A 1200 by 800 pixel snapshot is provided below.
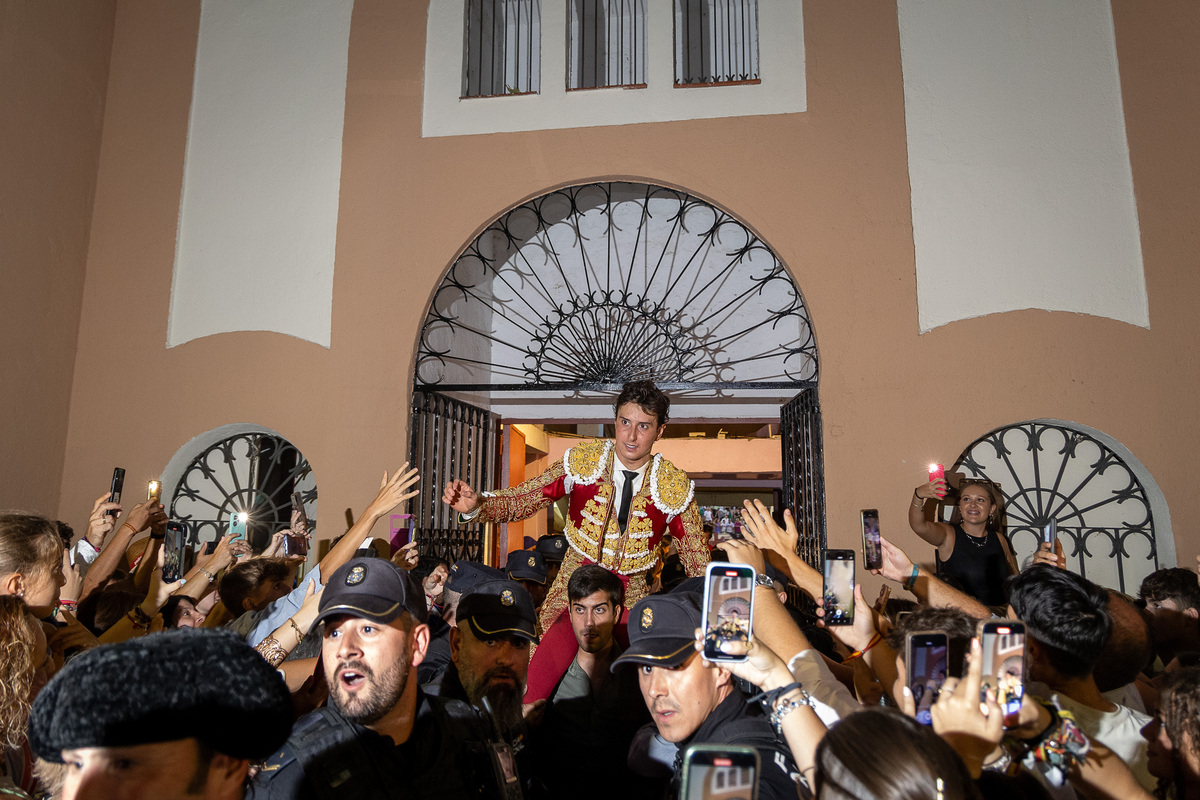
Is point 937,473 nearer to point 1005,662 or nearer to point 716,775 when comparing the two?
point 1005,662

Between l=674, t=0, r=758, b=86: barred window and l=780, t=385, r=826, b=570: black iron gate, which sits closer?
l=780, t=385, r=826, b=570: black iron gate

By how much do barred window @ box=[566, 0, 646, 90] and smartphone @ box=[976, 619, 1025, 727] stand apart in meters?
5.78

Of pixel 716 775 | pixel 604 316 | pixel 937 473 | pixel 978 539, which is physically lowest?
pixel 716 775

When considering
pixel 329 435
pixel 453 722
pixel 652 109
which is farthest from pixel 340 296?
pixel 453 722

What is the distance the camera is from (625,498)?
461 cm

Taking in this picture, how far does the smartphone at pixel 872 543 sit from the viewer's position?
3.14 m

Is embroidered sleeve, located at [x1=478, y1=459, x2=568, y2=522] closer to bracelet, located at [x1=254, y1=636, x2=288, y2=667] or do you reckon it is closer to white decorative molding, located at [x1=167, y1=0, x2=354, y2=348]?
bracelet, located at [x1=254, y1=636, x2=288, y2=667]

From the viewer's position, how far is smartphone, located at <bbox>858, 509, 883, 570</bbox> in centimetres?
314

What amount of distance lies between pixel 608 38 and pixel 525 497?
4301 mm

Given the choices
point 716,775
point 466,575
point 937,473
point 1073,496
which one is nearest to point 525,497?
point 466,575

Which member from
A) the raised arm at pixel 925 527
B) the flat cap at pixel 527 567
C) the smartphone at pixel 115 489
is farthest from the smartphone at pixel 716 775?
the raised arm at pixel 925 527

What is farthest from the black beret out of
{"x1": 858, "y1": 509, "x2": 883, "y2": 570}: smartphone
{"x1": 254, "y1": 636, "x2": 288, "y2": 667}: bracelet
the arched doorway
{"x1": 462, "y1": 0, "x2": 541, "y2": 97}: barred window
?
{"x1": 462, "y1": 0, "x2": 541, "y2": 97}: barred window

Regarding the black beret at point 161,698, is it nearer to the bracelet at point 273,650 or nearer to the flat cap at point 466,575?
the bracelet at point 273,650

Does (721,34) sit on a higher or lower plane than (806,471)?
higher
